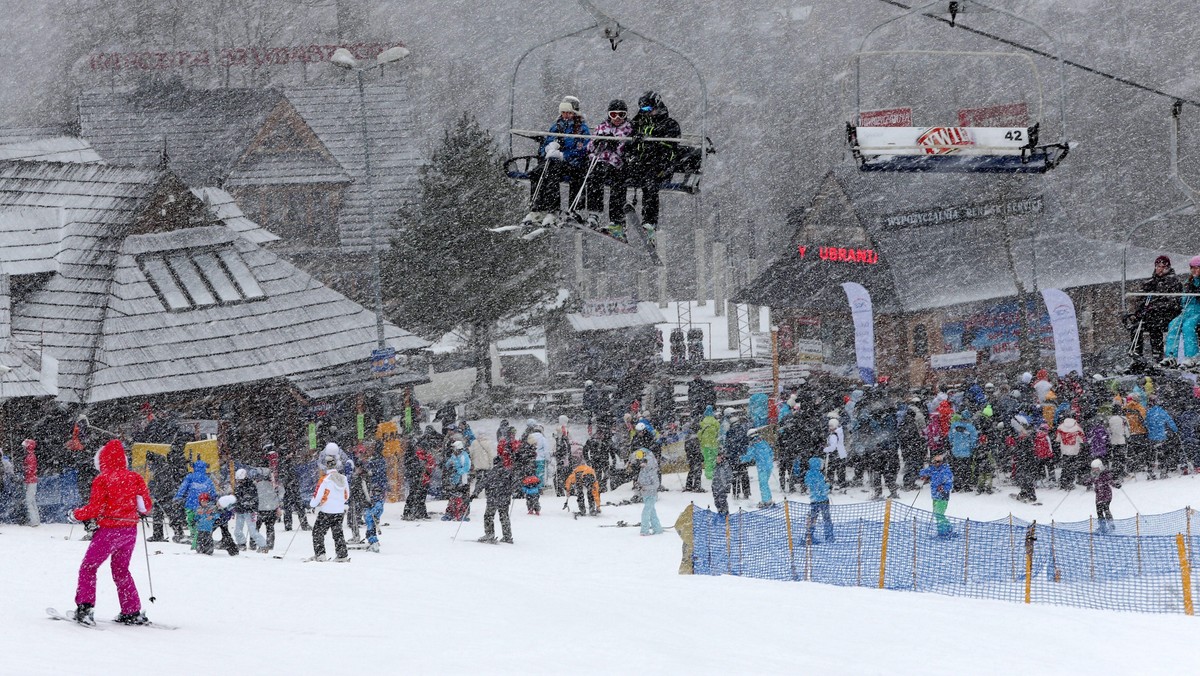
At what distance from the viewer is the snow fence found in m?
14.9

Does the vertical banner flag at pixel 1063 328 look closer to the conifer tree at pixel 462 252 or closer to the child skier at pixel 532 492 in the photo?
the conifer tree at pixel 462 252

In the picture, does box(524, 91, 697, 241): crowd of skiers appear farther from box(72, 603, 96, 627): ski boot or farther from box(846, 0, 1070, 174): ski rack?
box(72, 603, 96, 627): ski boot

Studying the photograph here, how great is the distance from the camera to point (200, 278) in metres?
27.2

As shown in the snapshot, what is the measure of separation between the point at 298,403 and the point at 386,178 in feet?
63.0

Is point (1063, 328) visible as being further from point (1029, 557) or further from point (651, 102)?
point (651, 102)

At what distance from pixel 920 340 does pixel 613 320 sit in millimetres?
9683

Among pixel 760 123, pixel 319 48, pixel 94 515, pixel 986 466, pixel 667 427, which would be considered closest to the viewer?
pixel 94 515

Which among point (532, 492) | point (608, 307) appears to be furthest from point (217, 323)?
point (608, 307)

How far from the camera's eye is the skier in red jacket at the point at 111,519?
1008cm

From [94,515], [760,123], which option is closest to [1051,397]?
[94,515]

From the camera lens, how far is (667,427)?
25031mm

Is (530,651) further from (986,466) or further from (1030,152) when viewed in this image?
(986,466)

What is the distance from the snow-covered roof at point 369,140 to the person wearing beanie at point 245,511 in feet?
84.6

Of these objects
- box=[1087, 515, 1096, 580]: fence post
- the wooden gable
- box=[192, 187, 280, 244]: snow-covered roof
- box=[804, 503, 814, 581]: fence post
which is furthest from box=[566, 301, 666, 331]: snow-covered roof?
box=[1087, 515, 1096, 580]: fence post
